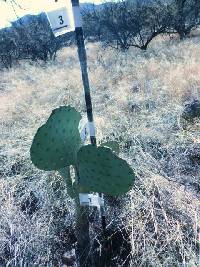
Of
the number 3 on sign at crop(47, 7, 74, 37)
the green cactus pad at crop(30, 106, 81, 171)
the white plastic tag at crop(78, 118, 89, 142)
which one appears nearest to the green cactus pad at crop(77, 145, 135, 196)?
the green cactus pad at crop(30, 106, 81, 171)

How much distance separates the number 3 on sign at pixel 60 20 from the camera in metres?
2.12

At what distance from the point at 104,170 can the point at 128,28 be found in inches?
546

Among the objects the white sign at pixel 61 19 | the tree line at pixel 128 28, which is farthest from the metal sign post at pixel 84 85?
the tree line at pixel 128 28

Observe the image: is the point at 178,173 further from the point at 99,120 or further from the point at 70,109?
the point at 99,120

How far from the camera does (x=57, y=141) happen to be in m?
2.20

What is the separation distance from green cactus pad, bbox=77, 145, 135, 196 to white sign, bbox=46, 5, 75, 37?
657 mm

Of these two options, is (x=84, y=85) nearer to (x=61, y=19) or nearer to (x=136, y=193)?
(x=61, y=19)

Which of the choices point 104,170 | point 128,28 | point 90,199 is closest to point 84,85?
point 104,170

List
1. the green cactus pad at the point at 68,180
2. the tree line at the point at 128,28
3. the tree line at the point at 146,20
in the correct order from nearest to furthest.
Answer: the green cactus pad at the point at 68,180, the tree line at the point at 146,20, the tree line at the point at 128,28

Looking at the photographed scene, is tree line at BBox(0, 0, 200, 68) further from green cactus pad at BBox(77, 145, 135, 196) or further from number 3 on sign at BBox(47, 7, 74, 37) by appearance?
green cactus pad at BBox(77, 145, 135, 196)

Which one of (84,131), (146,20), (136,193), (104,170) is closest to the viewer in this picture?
(104,170)

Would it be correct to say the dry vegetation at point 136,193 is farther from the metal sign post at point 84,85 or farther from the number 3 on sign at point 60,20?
the number 3 on sign at point 60,20

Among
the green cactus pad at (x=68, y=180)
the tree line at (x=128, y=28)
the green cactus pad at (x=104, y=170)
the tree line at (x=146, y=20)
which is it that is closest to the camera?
the green cactus pad at (x=104, y=170)

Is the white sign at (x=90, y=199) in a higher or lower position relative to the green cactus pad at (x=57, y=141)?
lower
